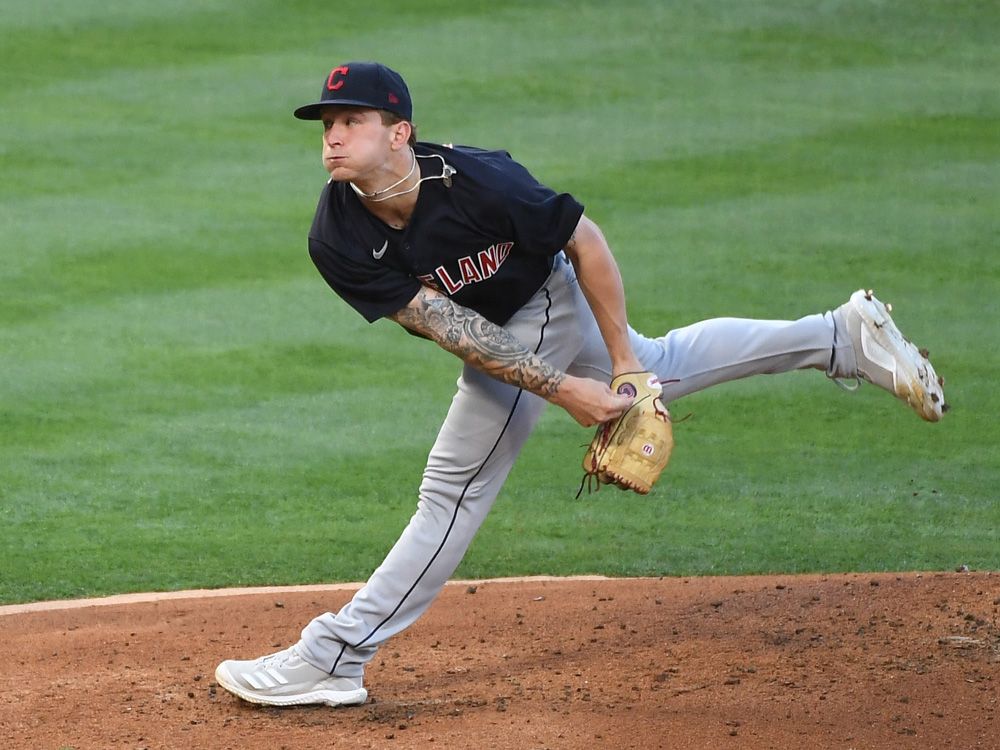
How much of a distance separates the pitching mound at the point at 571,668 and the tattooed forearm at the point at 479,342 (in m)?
0.91

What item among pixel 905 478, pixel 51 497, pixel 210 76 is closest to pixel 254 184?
pixel 210 76

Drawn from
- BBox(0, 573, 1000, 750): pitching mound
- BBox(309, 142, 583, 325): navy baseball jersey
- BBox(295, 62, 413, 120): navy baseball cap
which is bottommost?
BBox(0, 573, 1000, 750): pitching mound

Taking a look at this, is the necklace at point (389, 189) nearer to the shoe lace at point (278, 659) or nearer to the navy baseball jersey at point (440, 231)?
the navy baseball jersey at point (440, 231)

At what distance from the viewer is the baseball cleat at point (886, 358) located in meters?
4.78

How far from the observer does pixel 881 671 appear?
4629 millimetres

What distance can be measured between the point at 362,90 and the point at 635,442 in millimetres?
1192

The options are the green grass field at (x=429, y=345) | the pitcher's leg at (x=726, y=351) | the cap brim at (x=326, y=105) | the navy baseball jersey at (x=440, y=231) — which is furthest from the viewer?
the green grass field at (x=429, y=345)

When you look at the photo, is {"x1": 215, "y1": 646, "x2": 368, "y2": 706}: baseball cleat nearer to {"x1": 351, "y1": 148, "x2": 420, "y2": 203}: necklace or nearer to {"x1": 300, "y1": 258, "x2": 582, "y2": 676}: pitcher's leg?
{"x1": 300, "y1": 258, "x2": 582, "y2": 676}: pitcher's leg

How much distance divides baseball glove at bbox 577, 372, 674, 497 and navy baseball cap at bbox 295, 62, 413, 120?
986 millimetres

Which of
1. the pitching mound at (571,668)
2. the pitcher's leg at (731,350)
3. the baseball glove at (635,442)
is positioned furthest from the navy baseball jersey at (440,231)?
the pitching mound at (571,668)

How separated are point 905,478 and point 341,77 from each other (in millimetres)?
3836

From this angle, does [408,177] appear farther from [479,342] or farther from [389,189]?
[479,342]

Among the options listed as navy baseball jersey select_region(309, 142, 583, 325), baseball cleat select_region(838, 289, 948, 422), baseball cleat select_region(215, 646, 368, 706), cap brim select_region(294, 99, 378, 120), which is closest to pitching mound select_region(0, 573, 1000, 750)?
baseball cleat select_region(215, 646, 368, 706)

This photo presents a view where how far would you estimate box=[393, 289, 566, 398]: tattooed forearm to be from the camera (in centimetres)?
428
